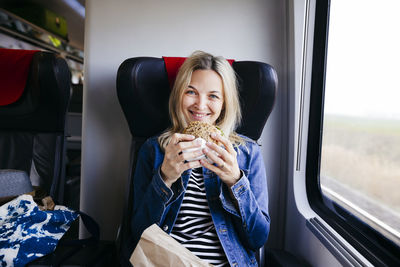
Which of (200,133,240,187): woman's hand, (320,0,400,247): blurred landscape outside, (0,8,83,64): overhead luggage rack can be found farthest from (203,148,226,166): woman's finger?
(0,8,83,64): overhead luggage rack

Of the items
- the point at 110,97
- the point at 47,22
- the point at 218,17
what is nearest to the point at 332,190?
the point at 218,17

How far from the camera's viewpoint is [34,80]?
1.52m

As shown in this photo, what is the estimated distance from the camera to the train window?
0.90 metres

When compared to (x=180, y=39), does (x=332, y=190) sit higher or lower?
lower

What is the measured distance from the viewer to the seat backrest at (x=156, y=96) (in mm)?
1238

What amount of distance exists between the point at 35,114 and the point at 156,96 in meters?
A: 0.92

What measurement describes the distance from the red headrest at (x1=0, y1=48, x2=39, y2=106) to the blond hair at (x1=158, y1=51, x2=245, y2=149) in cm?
103

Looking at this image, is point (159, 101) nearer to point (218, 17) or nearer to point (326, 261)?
point (218, 17)

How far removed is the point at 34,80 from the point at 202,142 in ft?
4.16

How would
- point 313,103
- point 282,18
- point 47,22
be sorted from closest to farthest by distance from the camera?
1. point 313,103
2. point 282,18
3. point 47,22

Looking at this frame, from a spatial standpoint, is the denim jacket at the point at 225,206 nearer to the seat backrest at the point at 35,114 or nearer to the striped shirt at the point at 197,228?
the striped shirt at the point at 197,228

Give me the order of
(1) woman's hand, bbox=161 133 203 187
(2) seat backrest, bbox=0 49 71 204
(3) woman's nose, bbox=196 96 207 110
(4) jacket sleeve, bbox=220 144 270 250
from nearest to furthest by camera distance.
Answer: (1) woman's hand, bbox=161 133 203 187 < (4) jacket sleeve, bbox=220 144 270 250 < (3) woman's nose, bbox=196 96 207 110 < (2) seat backrest, bbox=0 49 71 204

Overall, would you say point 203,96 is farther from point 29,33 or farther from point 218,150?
point 29,33

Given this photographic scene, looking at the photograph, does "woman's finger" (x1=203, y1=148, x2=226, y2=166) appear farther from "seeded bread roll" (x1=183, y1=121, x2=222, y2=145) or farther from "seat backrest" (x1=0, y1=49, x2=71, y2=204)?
"seat backrest" (x1=0, y1=49, x2=71, y2=204)
